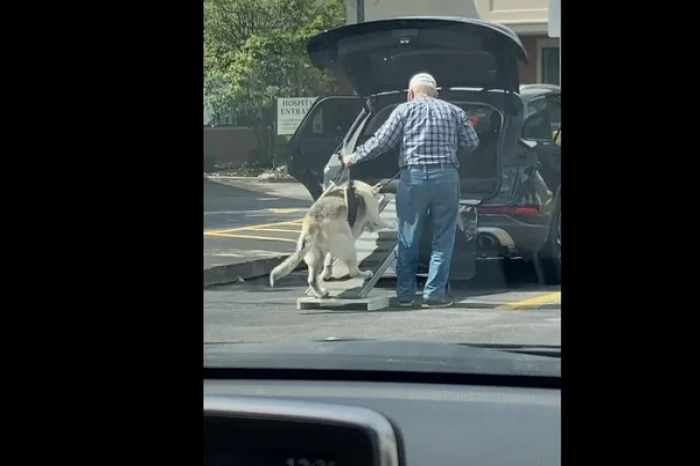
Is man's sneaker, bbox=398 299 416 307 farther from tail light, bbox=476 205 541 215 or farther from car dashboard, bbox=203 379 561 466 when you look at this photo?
car dashboard, bbox=203 379 561 466

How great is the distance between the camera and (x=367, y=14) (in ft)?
29.1

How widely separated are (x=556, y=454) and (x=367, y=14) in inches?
286

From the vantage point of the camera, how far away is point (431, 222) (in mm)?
6234

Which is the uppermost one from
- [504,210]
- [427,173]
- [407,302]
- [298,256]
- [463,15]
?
[463,15]

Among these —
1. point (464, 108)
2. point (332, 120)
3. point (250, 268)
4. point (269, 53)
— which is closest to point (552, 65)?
point (464, 108)

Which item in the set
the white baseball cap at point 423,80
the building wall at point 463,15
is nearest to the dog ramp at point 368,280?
the white baseball cap at point 423,80

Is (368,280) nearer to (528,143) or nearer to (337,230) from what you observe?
(337,230)

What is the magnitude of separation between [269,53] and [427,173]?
2.76m

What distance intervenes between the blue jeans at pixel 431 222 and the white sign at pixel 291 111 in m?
1.24

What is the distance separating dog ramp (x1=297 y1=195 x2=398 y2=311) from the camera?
6.14 m

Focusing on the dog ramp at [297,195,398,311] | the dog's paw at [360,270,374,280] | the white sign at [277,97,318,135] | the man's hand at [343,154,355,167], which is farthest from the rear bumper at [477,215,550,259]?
the white sign at [277,97,318,135]

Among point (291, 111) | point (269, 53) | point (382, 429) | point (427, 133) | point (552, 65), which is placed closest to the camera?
point (382, 429)

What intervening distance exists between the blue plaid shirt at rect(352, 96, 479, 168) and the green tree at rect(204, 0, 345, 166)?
4.30ft
